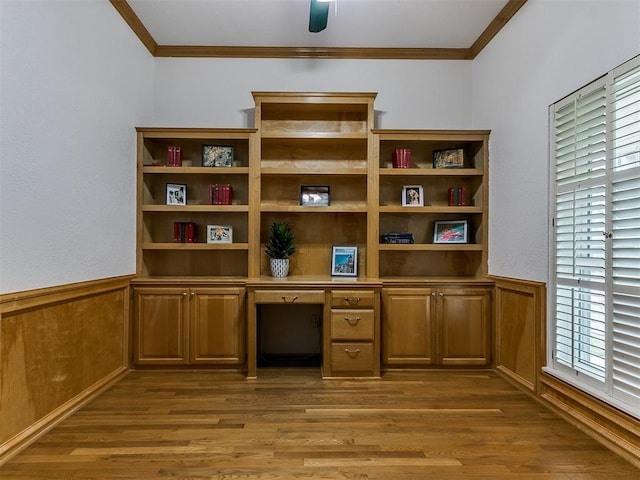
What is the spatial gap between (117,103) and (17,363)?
219cm

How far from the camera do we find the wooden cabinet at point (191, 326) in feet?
11.8

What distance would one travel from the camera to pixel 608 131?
2.35m

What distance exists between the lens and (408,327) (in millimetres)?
3637

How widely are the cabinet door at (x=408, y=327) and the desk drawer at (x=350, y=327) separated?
0.27 metres

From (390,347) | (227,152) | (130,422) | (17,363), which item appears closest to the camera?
(17,363)

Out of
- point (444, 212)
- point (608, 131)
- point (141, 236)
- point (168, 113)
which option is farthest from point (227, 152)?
point (608, 131)

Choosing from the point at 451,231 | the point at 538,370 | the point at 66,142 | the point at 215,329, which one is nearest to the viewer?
the point at 66,142

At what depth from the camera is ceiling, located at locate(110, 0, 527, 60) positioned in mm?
3357

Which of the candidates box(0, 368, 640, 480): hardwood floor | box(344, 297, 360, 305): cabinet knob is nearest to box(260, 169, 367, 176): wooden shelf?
box(344, 297, 360, 305): cabinet knob

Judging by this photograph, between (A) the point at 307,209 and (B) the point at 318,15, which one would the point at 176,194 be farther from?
(B) the point at 318,15

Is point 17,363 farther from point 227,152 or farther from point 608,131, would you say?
point 608,131

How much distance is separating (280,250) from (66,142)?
1.92 metres

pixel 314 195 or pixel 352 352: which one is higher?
pixel 314 195

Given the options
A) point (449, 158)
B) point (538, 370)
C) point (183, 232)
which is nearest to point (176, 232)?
point (183, 232)
